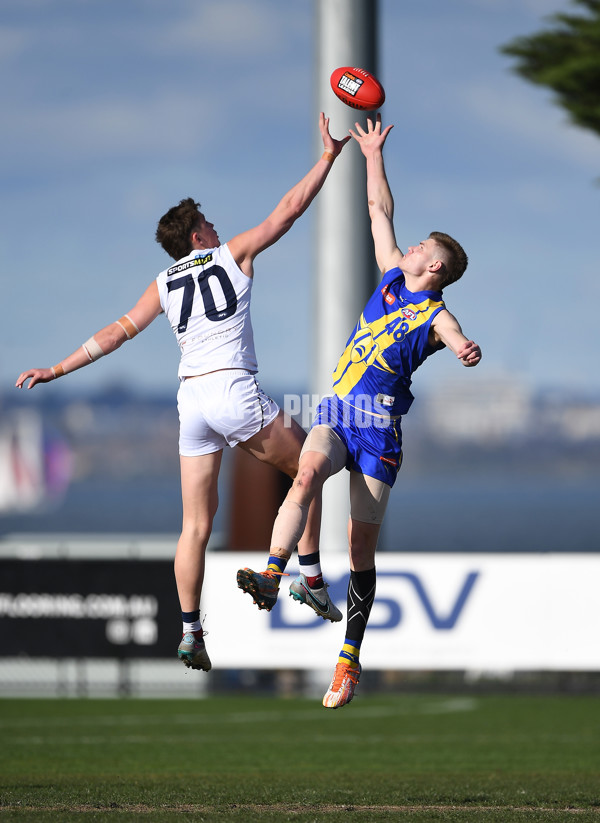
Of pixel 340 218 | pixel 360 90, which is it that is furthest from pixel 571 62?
pixel 360 90

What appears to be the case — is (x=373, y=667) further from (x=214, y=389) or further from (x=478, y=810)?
(x=214, y=389)

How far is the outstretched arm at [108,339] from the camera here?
8.56 metres

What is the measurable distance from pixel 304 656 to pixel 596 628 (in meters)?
3.46

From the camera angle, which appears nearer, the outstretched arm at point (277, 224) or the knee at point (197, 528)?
the outstretched arm at point (277, 224)

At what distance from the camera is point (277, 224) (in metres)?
8.46

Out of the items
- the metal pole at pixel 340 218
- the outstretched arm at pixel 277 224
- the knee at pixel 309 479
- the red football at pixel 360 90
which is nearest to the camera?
the knee at pixel 309 479

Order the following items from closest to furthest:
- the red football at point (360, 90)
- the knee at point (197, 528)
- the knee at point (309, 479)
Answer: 1. the knee at point (309, 479)
2. the knee at point (197, 528)
3. the red football at point (360, 90)

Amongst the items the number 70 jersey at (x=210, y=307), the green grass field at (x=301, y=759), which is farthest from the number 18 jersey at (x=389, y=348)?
the green grass field at (x=301, y=759)

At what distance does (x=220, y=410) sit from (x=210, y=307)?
0.65 m

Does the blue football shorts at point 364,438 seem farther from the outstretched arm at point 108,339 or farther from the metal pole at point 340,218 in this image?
the metal pole at point 340,218

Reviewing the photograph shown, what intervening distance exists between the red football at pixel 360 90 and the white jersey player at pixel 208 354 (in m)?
0.46

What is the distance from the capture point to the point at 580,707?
18.9 metres

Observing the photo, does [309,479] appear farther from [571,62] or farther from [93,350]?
[571,62]

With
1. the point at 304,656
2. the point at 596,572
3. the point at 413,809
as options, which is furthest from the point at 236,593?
the point at 413,809
